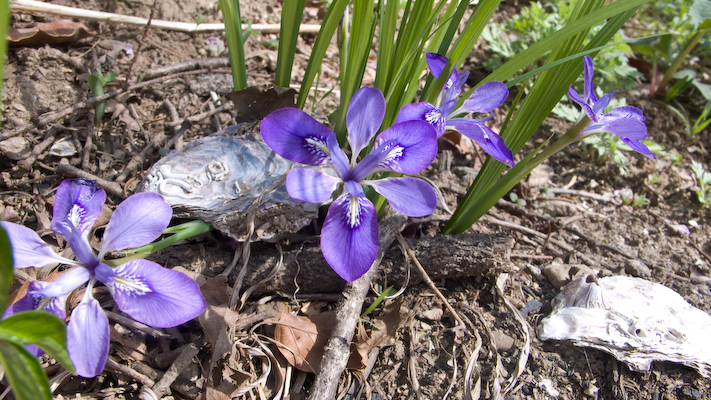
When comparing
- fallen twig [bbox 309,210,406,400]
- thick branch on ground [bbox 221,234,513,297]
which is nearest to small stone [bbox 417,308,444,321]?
thick branch on ground [bbox 221,234,513,297]

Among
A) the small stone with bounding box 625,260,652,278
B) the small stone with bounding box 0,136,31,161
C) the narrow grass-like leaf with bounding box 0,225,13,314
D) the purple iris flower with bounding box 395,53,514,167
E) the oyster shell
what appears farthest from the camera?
the small stone with bounding box 625,260,652,278

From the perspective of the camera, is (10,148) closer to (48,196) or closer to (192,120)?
(48,196)

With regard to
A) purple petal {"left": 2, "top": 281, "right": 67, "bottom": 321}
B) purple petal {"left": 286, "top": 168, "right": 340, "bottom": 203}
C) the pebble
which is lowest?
the pebble

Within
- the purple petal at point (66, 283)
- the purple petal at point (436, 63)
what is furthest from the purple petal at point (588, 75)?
the purple petal at point (66, 283)

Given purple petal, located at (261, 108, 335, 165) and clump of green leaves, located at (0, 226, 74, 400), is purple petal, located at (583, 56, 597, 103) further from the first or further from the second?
clump of green leaves, located at (0, 226, 74, 400)

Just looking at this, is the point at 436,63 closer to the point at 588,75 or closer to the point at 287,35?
the point at 588,75

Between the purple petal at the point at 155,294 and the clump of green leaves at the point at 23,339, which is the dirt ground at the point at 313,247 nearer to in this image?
the purple petal at the point at 155,294

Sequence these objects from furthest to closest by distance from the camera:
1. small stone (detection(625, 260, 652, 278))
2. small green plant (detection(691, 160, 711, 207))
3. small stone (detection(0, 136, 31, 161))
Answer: small green plant (detection(691, 160, 711, 207)) → small stone (detection(625, 260, 652, 278)) → small stone (detection(0, 136, 31, 161))

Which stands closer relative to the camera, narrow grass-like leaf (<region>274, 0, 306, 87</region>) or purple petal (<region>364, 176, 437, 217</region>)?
purple petal (<region>364, 176, 437, 217</region>)
